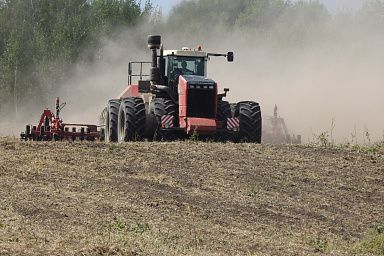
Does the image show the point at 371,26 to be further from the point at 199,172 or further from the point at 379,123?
the point at 199,172

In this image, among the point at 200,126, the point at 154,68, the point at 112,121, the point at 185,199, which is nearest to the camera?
the point at 185,199

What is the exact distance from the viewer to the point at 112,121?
25.0 meters

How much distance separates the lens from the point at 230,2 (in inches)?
3063

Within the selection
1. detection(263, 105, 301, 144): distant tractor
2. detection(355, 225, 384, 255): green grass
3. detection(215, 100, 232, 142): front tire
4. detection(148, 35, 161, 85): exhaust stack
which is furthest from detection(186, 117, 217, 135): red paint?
detection(263, 105, 301, 144): distant tractor

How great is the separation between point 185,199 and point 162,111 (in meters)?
8.42

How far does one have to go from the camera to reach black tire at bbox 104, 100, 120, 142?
2497cm

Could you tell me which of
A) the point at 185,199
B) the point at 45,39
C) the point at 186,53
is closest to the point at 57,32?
the point at 45,39

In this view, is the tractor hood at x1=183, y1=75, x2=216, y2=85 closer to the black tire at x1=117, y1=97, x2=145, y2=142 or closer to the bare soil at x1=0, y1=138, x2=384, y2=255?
the black tire at x1=117, y1=97, x2=145, y2=142

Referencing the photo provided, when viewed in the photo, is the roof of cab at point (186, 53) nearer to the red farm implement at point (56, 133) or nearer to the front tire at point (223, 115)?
the front tire at point (223, 115)

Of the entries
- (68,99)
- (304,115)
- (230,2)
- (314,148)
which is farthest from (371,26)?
(314,148)

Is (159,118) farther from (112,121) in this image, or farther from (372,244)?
(372,244)

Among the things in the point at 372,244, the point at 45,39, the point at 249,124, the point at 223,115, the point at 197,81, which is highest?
the point at 45,39

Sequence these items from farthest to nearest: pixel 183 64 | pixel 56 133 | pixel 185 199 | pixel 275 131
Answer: pixel 275 131
pixel 56 133
pixel 183 64
pixel 185 199

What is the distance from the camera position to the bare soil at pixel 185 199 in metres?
11.7
